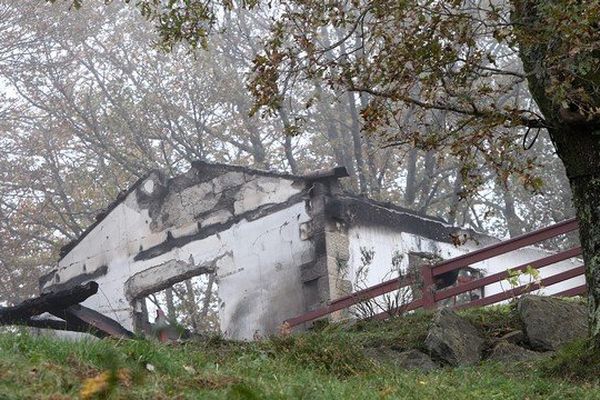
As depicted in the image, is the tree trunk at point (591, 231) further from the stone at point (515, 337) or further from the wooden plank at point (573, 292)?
the wooden plank at point (573, 292)

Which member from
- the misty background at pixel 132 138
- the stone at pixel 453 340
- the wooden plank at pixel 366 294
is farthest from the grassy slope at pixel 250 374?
the misty background at pixel 132 138

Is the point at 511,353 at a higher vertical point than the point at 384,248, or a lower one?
lower

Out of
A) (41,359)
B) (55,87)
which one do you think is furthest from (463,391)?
(55,87)

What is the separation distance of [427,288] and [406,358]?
3968 mm

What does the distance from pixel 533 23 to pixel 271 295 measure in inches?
480

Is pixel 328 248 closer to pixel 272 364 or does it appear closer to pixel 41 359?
pixel 272 364

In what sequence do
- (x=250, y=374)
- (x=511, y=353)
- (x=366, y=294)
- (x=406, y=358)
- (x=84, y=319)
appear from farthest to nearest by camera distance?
(x=84, y=319)
(x=366, y=294)
(x=511, y=353)
(x=406, y=358)
(x=250, y=374)

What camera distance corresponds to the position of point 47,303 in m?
19.5

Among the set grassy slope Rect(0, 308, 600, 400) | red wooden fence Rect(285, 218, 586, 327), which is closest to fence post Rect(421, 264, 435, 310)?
red wooden fence Rect(285, 218, 586, 327)

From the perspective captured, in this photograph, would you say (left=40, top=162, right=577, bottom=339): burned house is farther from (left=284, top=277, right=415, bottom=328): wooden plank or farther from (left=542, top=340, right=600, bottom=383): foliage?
(left=542, top=340, right=600, bottom=383): foliage

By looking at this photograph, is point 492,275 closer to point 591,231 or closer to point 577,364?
point 591,231

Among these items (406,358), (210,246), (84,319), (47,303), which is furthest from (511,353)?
(210,246)

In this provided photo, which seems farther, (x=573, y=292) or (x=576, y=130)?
(x=573, y=292)

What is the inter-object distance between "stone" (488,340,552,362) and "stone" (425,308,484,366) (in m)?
0.18
